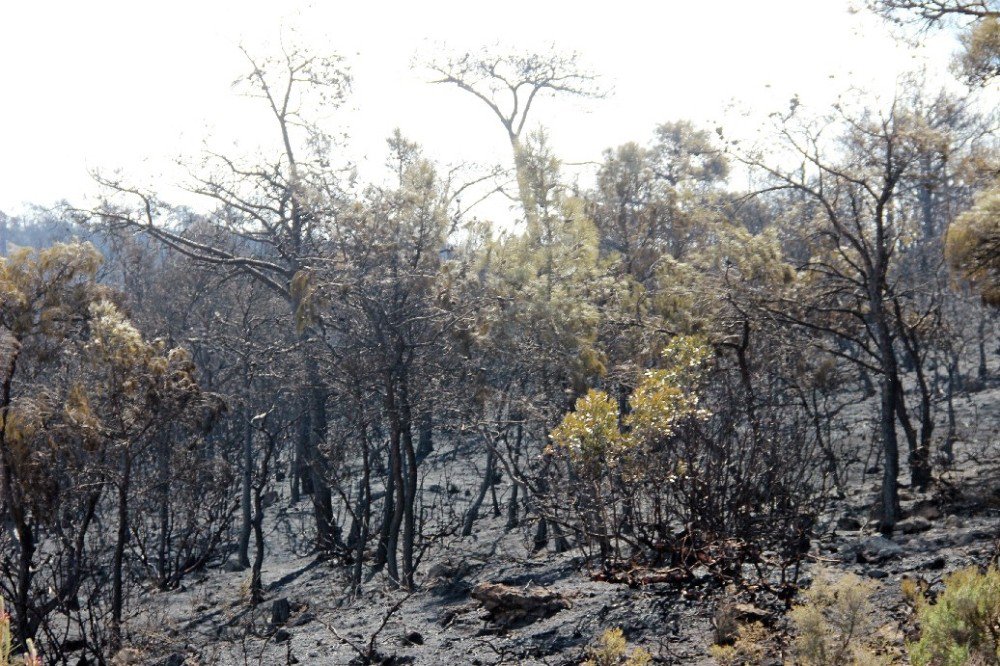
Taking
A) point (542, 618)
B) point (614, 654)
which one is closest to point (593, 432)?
point (542, 618)

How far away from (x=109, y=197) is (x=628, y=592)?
1185cm

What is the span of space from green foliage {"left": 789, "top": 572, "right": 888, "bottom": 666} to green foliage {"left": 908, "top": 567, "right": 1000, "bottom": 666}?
0.42 m

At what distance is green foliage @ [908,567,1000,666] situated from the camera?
443 centimetres

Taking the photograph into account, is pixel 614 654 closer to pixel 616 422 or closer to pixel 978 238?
pixel 616 422

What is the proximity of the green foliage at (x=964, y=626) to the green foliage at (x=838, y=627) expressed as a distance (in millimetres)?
419

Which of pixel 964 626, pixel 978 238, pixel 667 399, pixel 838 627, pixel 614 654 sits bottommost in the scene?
pixel 614 654

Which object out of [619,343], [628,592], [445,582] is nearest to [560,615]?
[628,592]

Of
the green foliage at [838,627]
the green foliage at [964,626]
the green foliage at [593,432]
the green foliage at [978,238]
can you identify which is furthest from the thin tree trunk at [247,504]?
the green foliage at [964,626]

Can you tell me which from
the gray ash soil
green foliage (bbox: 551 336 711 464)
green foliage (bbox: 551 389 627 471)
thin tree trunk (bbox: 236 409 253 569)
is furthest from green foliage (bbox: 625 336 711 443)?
thin tree trunk (bbox: 236 409 253 569)

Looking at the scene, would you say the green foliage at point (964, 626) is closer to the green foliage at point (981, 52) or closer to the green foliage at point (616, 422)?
the green foliage at point (616, 422)

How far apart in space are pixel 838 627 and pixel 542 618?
109 inches

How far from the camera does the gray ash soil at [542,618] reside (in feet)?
23.6

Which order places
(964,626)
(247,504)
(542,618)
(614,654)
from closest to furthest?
(964,626)
(614,654)
(542,618)
(247,504)

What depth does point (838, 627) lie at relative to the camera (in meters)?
5.84
